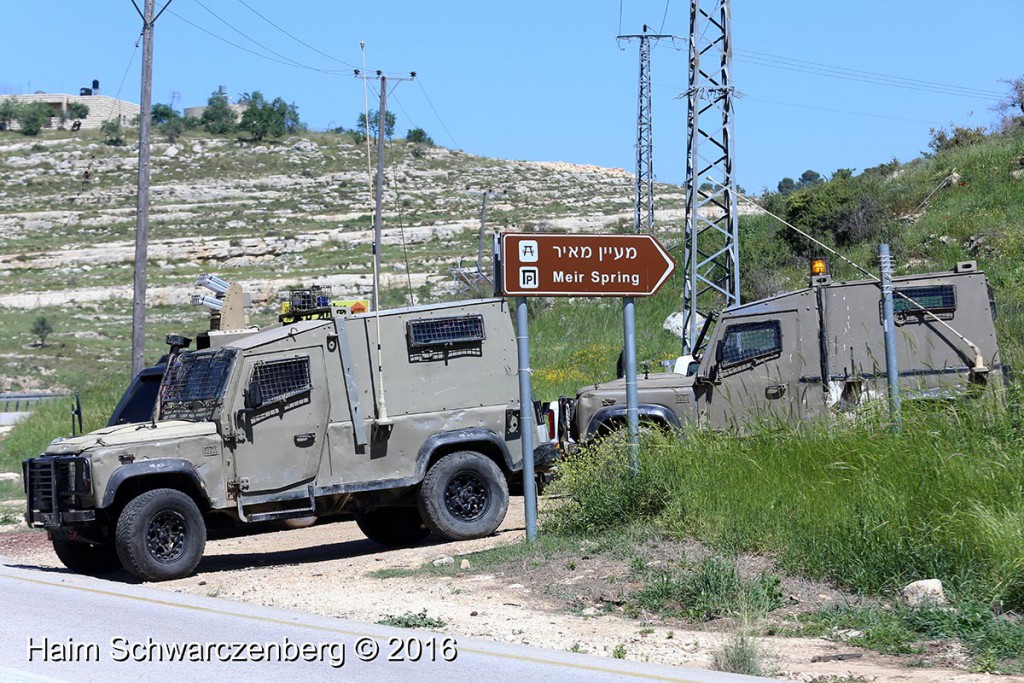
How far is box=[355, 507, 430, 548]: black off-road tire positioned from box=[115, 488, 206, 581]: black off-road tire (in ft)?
8.52

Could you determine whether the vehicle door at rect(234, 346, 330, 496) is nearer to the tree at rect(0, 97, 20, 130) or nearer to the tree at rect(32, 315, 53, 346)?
the tree at rect(32, 315, 53, 346)

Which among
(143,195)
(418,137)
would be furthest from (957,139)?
(418,137)

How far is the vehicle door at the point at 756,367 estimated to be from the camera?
14.6 m

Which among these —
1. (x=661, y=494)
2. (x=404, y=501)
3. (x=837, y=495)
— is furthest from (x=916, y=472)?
(x=404, y=501)

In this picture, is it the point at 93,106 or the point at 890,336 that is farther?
the point at 93,106

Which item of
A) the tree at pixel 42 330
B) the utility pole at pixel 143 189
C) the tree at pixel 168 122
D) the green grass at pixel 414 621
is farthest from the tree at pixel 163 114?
the green grass at pixel 414 621

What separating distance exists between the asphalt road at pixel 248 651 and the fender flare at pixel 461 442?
348 cm

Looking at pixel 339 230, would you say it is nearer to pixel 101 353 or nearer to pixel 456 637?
pixel 101 353

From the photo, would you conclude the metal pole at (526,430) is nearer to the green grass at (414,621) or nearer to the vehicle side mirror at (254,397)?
the vehicle side mirror at (254,397)

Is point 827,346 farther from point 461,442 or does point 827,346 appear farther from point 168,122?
point 168,122

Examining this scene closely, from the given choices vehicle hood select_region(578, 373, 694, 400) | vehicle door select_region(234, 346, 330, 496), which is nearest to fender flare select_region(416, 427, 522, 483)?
vehicle door select_region(234, 346, 330, 496)

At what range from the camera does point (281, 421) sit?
12875 millimetres

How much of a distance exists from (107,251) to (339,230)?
12935mm

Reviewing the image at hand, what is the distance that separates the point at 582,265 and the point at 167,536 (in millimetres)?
4822
